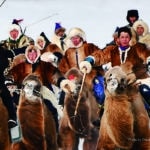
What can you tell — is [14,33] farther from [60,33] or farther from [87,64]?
[87,64]

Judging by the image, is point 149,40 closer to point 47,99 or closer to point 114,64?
point 114,64

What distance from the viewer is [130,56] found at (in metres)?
3.00

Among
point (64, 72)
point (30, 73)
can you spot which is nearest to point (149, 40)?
point (64, 72)

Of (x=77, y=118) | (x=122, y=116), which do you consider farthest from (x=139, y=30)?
(x=77, y=118)

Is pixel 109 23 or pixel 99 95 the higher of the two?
pixel 109 23

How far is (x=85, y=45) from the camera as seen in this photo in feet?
10.1

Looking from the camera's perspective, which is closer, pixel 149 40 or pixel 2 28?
pixel 149 40

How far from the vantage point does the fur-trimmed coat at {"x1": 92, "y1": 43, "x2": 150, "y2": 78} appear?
117 inches

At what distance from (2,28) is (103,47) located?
60 centimetres

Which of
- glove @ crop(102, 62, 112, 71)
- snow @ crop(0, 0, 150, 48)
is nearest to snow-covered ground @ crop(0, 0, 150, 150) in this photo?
snow @ crop(0, 0, 150, 48)

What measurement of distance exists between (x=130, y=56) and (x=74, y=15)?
41 cm

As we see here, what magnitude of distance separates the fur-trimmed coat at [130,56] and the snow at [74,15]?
0.06m

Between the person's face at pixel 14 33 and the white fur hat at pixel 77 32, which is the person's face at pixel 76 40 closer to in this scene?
the white fur hat at pixel 77 32

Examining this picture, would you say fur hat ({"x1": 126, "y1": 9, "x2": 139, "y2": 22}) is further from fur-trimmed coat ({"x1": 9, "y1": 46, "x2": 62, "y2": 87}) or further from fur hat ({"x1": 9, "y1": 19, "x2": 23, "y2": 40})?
fur hat ({"x1": 9, "y1": 19, "x2": 23, "y2": 40})
